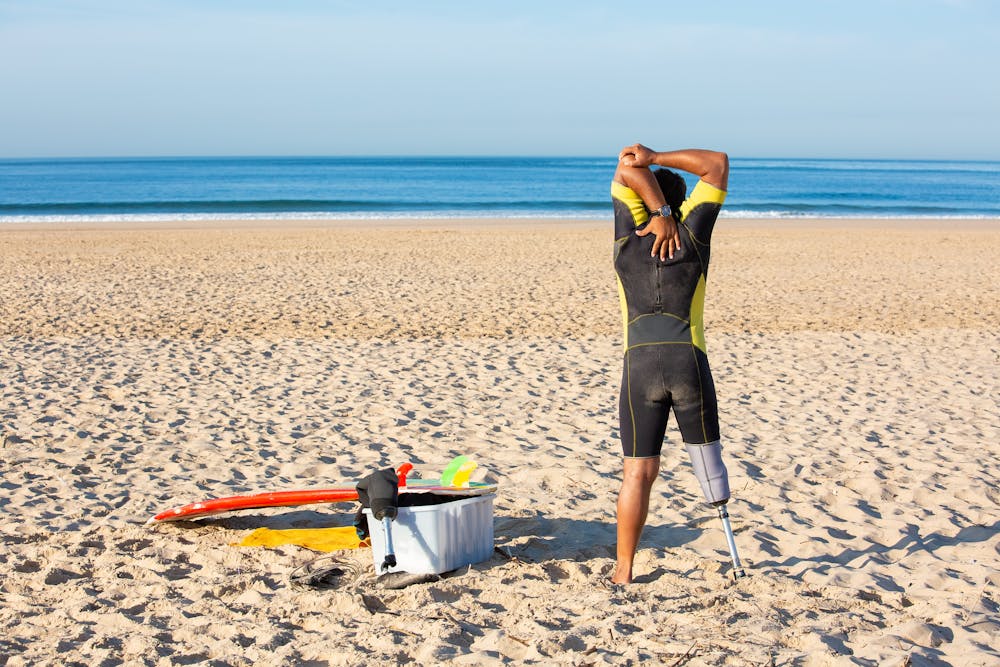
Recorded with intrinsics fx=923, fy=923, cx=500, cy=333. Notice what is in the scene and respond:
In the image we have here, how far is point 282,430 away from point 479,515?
Result: 2668 mm

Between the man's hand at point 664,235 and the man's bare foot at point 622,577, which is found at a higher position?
the man's hand at point 664,235

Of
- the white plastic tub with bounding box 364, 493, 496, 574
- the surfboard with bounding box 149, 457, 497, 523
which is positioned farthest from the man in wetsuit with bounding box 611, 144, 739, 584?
the surfboard with bounding box 149, 457, 497, 523

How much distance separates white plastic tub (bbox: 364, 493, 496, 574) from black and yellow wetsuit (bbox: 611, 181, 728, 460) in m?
0.76

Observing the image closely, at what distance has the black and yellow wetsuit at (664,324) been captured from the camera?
3.37 m

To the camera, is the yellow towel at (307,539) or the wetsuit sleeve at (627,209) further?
the yellow towel at (307,539)

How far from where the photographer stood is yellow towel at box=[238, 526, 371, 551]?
4.17 metres

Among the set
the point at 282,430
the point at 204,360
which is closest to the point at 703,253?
the point at 282,430

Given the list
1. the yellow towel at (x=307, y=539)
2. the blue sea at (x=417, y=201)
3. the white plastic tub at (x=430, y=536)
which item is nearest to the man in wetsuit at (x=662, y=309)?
the white plastic tub at (x=430, y=536)

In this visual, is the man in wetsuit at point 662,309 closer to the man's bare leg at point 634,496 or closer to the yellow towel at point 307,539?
the man's bare leg at point 634,496

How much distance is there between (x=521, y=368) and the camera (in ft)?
26.6

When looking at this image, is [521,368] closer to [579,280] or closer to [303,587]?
[303,587]

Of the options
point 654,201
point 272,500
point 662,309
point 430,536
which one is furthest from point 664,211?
point 272,500

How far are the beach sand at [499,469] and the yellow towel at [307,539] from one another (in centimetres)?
11

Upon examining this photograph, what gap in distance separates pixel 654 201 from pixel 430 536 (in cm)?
159
